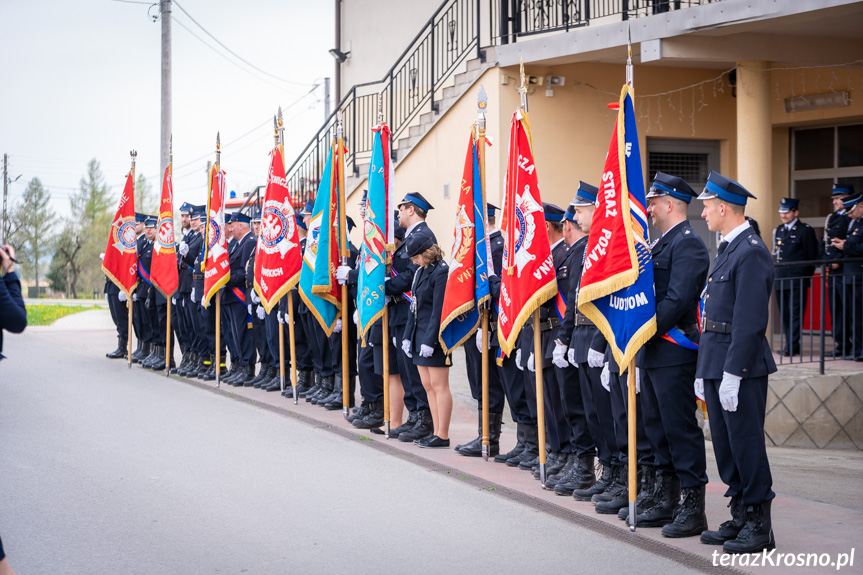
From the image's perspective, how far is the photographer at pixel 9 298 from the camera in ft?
14.0

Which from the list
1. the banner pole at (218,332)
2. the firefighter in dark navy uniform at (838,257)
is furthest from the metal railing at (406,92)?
the firefighter in dark navy uniform at (838,257)

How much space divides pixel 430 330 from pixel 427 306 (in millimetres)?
312

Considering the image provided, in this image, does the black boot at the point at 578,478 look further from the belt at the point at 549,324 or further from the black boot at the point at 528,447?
the belt at the point at 549,324

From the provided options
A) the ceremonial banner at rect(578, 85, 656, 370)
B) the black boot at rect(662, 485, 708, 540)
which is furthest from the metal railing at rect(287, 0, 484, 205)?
the black boot at rect(662, 485, 708, 540)

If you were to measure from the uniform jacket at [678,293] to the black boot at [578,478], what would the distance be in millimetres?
1344

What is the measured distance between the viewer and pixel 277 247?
1188cm

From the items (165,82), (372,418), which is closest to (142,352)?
(372,418)

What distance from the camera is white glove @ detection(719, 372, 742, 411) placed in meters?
5.46

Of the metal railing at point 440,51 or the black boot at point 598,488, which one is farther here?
the metal railing at point 440,51

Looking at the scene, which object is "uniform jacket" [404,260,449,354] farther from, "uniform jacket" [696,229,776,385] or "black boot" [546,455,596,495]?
"uniform jacket" [696,229,776,385]

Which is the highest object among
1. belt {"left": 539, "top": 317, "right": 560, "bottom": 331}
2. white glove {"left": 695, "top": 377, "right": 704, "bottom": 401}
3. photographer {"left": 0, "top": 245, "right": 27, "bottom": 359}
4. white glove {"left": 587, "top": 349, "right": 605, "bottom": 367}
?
photographer {"left": 0, "top": 245, "right": 27, "bottom": 359}

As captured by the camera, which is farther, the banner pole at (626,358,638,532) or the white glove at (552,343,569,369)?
the white glove at (552,343,569,369)

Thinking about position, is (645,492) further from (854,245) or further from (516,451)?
(854,245)

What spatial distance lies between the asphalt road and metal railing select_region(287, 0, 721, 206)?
641cm
